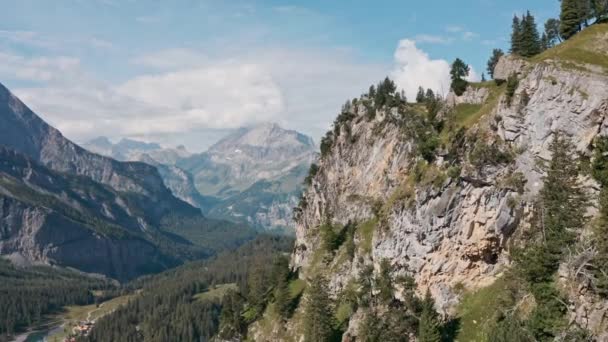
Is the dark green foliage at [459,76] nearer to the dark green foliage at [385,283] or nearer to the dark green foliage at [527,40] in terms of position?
the dark green foliage at [527,40]

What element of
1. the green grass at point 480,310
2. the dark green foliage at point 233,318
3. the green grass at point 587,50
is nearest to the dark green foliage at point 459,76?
the green grass at point 587,50

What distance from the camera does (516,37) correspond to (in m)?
129

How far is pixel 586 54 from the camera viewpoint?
271 feet

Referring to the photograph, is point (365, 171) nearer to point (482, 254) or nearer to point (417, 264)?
point (417, 264)

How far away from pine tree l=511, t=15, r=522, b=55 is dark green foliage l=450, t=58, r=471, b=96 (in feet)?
45.7

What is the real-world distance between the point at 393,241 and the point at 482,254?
21.1m

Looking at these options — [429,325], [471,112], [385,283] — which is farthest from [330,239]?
[429,325]

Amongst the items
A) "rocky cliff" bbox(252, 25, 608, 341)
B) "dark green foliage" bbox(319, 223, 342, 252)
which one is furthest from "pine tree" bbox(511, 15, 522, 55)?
"dark green foliage" bbox(319, 223, 342, 252)

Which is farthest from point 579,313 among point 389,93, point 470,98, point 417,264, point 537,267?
point 389,93

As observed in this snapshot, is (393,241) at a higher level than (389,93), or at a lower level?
lower

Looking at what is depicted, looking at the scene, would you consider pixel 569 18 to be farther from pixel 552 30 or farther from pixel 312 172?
pixel 312 172

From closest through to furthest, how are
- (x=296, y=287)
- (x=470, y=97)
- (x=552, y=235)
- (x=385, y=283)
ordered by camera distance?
(x=552, y=235)
(x=385, y=283)
(x=470, y=97)
(x=296, y=287)

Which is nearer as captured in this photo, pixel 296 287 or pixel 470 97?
pixel 470 97

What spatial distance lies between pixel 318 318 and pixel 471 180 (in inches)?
1666
